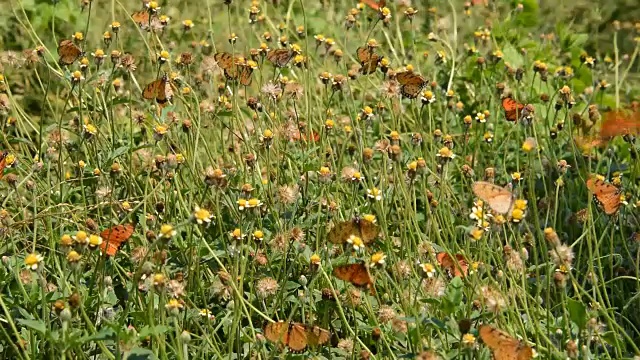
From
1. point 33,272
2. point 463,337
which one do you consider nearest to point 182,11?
point 33,272

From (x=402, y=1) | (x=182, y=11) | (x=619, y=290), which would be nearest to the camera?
(x=619, y=290)

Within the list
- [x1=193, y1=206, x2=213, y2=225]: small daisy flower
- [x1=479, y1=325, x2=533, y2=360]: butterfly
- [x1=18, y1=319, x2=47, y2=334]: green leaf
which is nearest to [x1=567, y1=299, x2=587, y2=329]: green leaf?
[x1=479, y1=325, x2=533, y2=360]: butterfly

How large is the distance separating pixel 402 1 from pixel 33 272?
177 centimetres

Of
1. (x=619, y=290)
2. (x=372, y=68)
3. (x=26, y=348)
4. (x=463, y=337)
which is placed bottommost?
(x=619, y=290)

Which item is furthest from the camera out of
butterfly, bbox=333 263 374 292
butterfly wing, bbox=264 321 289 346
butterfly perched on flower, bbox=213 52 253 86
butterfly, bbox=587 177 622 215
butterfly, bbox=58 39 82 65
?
butterfly perched on flower, bbox=213 52 253 86

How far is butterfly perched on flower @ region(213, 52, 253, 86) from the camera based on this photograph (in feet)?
8.25

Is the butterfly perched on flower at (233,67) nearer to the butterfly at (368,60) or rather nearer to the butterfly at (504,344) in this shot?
the butterfly at (368,60)

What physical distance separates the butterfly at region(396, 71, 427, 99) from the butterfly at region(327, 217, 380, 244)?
608 millimetres

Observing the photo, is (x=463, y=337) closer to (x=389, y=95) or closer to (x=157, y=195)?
(x=389, y=95)

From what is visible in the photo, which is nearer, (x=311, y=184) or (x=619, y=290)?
(x=619, y=290)

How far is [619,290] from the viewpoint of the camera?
241cm

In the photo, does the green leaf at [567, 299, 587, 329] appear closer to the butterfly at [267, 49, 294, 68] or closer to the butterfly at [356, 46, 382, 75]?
the butterfly at [356, 46, 382, 75]

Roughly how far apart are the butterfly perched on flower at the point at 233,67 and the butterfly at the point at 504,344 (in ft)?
3.66

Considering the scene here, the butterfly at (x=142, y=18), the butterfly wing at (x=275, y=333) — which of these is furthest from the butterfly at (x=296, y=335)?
the butterfly at (x=142, y=18)
